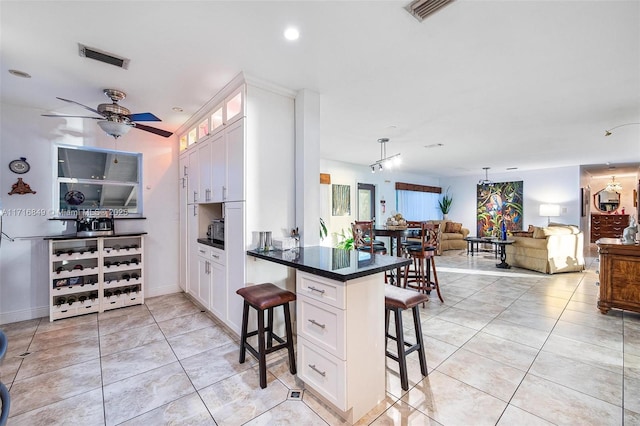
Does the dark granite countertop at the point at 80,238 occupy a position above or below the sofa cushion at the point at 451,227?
above

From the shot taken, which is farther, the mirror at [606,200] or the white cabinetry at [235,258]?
the mirror at [606,200]

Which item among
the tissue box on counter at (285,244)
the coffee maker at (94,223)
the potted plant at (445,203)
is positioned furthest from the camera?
the potted plant at (445,203)

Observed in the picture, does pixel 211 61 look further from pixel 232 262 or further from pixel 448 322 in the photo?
pixel 448 322

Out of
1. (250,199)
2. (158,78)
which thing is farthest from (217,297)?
(158,78)

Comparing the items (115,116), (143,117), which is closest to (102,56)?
(143,117)

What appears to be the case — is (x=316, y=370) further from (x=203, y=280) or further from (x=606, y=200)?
(x=606, y=200)

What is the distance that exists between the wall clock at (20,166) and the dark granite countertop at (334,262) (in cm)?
302

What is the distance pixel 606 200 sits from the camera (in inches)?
380

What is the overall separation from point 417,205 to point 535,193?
10.7 ft

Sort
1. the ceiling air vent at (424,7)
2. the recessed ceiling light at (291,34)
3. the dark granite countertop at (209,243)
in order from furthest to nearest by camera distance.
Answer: the dark granite countertop at (209,243)
the recessed ceiling light at (291,34)
the ceiling air vent at (424,7)

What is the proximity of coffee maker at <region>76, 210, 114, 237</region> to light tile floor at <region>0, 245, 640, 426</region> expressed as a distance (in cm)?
102

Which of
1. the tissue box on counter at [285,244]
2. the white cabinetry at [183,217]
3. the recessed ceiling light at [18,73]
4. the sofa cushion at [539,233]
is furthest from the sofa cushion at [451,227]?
the recessed ceiling light at [18,73]

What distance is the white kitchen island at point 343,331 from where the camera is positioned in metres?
1.64

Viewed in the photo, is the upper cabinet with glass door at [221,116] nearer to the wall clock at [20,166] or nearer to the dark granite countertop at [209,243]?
the dark granite countertop at [209,243]
